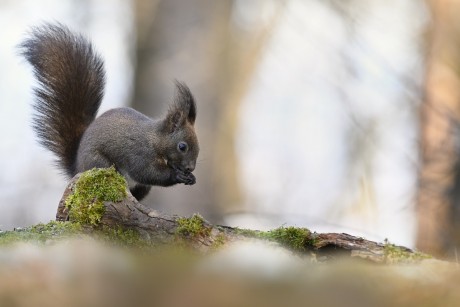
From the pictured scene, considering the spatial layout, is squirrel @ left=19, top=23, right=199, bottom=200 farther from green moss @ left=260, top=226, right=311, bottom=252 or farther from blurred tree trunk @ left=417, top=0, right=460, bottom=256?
green moss @ left=260, top=226, right=311, bottom=252

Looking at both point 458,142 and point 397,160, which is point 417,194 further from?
point 397,160

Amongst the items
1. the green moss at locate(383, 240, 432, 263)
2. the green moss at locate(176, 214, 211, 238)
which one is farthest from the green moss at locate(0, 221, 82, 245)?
the green moss at locate(383, 240, 432, 263)

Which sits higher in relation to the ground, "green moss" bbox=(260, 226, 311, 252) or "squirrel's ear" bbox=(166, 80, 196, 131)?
"squirrel's ear" bbox=(166, 80, 196, 131)

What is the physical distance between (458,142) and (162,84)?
215 centimetres

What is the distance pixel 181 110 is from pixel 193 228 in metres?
1.47

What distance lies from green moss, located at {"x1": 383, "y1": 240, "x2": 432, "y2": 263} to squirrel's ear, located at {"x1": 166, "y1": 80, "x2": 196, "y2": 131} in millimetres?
1663

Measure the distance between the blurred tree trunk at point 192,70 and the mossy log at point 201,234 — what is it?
285cm

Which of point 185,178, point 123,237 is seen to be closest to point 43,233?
point 123,237

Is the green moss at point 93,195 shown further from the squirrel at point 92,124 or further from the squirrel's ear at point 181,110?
the squirrel's ear at point 181,110

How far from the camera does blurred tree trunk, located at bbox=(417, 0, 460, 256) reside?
11.5 ft

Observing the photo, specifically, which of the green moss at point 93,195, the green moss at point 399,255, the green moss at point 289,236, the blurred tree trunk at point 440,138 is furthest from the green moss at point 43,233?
the blurred tree trunk at point 440,138

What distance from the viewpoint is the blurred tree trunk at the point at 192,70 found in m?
4.84

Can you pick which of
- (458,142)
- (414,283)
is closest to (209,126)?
(458,142)

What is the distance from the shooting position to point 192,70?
5.11 metres
